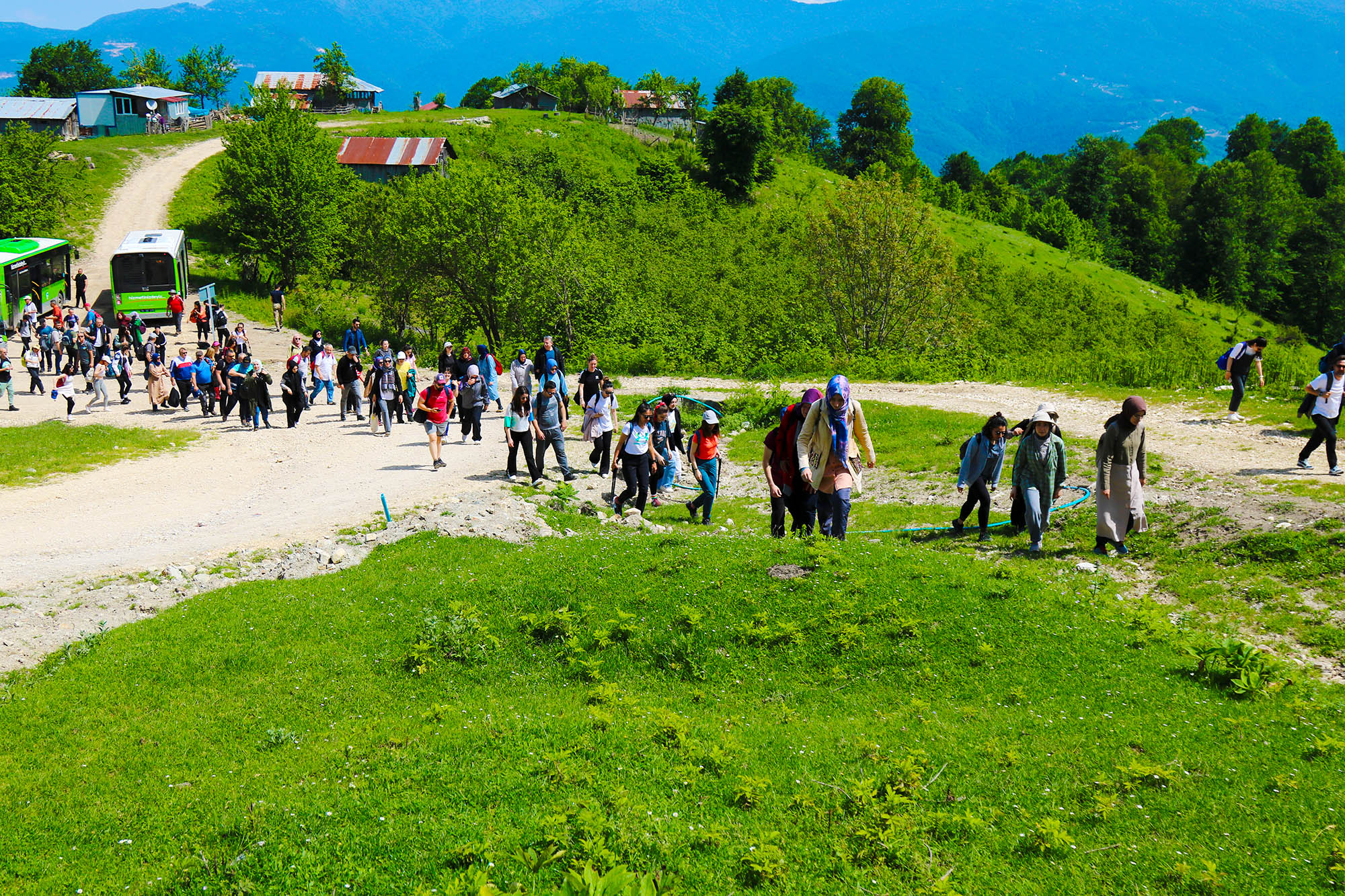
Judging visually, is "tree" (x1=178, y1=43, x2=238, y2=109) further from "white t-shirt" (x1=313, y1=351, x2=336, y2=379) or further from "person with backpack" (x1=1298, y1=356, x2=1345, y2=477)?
"person with backpack" (x1=1298, y1=356, x2=1345, y2=477)

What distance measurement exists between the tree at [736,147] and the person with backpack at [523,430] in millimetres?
59835

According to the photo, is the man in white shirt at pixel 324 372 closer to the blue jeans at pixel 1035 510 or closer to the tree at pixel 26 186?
the blue jeans at pixel 1035 510

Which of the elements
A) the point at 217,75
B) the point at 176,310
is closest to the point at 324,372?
the point at 176,310

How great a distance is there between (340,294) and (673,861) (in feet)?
155

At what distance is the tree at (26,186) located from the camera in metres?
43.8

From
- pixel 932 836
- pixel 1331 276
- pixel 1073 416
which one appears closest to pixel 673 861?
pixel 932 836

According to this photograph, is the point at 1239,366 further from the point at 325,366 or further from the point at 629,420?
the point at 325,366

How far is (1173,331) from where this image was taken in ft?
197

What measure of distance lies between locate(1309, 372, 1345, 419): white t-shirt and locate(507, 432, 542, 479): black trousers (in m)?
13.6

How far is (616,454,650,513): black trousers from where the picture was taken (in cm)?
1531

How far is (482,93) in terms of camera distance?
13138 cm

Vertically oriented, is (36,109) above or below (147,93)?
Answer: below

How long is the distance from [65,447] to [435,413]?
32.0ft

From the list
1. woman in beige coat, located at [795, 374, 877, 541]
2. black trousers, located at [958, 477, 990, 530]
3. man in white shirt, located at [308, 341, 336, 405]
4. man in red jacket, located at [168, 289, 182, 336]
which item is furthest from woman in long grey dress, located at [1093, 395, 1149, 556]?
man in red jacket, located at [168, 289, 182, 336]
